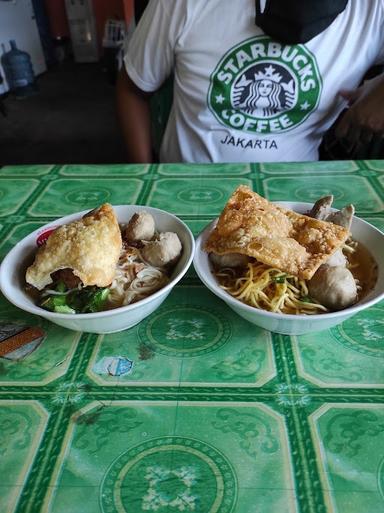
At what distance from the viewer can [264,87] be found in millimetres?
1288

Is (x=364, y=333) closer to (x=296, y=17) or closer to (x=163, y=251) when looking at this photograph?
(x=163, y=251)

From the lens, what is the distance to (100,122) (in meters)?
4.04

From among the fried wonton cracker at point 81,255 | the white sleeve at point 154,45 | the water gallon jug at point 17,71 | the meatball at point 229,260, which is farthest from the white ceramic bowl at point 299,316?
the water gallon jug at point 17,71

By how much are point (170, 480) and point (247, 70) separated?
3.83 ft

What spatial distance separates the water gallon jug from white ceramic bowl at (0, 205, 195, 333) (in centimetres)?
482

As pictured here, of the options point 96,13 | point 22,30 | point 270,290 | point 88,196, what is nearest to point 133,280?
point 270,290

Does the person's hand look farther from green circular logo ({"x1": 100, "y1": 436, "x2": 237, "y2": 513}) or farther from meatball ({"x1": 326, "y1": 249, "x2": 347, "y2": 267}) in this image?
green circular logo ({"x1": 100, "y1": 436, "x2": 237, "y2": 513})

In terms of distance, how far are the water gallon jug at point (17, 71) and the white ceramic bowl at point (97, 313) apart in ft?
15.8

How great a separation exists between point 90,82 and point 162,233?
5.15 m

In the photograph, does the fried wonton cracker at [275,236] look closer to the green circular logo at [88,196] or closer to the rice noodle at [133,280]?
the rice noodle at [133,280]

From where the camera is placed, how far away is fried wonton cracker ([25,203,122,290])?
62cm

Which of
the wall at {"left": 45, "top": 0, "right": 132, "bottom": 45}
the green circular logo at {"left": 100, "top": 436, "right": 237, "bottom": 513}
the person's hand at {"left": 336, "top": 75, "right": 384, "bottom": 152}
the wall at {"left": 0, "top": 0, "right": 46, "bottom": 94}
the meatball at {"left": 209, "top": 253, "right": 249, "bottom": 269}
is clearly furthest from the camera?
the wall at {"left": 45, "top": 0, "right": 132, "bottom": 45}

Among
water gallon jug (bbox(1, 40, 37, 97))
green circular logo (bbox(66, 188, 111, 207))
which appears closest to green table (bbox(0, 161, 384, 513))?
green circular logo (bbox(66, 188, 111, 207))

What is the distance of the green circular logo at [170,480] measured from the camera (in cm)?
45
